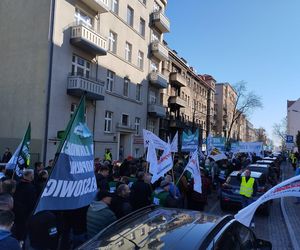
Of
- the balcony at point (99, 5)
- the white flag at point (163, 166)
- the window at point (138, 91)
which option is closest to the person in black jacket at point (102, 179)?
the white flag at point (163, 166)

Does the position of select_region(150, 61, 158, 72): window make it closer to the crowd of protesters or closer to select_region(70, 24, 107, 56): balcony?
select_region(70, 24, 107, 56): balcony

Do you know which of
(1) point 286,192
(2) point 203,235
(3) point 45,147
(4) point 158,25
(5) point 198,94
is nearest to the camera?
(2) point 203,235

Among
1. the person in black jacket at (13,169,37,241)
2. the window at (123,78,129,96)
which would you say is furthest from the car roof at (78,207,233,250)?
the window at (123,78,129,96)

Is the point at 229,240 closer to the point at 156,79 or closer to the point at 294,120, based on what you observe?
the point at 156,79

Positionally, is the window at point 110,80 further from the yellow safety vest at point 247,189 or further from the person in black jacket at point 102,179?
the person in black jacket at point 102,179

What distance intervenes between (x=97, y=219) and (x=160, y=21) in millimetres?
29967

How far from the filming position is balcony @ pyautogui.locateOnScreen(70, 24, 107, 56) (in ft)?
68.1

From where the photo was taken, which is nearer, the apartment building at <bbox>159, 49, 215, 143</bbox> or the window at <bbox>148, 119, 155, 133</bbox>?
the window at <bbox>148, 119, 155, 133</bbox>

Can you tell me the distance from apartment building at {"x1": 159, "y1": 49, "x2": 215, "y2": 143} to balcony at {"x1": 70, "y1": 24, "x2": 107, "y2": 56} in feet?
56.7

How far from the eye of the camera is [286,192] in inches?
186

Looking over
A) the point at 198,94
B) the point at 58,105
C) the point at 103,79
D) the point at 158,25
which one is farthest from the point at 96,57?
the point at 198,94

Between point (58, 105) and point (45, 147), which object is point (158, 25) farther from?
point (45, 147)

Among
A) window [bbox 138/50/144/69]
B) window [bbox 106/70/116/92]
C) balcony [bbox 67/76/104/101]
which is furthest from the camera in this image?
window [bbox 138/50/144/69]

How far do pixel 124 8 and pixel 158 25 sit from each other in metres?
6.72
